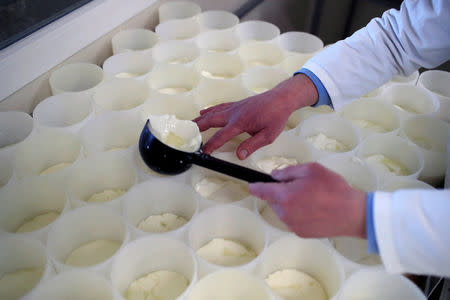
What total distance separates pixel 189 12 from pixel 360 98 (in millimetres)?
679

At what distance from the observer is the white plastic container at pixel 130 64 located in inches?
40.9

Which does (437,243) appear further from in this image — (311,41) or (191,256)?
(311,41)

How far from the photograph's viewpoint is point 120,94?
977 mm

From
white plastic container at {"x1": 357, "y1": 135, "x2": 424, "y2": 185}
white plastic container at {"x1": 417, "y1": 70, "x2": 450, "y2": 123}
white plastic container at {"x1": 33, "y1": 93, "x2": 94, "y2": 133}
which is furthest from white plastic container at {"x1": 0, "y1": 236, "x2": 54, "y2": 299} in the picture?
white plastic container at {"x1": 417, "y1": 70, "x2": 450, "y2": 123}

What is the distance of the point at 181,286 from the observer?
2.12ft

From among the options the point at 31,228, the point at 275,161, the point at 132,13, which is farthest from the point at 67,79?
the point at 275,161

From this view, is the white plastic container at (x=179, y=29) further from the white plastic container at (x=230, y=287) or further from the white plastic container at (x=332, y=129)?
the white plastic container at (x=230, y=287)

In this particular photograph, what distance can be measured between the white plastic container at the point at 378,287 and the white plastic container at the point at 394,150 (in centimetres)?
29

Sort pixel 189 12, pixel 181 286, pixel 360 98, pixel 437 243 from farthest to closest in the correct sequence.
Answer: pixel 189 12, pixel 360 98, pixel 181 286, pixel 437 243

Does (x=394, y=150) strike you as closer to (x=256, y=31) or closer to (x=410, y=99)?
(x=410, y=99)

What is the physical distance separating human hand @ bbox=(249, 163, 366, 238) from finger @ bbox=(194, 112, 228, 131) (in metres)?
0.30

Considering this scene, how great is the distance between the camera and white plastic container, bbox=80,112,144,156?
85 cm

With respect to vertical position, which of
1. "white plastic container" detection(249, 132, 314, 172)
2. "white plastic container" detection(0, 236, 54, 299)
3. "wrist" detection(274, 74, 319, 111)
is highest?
"wrist" detection(274, 74, 319, 111)

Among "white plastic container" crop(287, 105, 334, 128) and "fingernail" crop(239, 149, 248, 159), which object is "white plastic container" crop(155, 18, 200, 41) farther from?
"fingernail" crop(239, 149, 248, 159)
